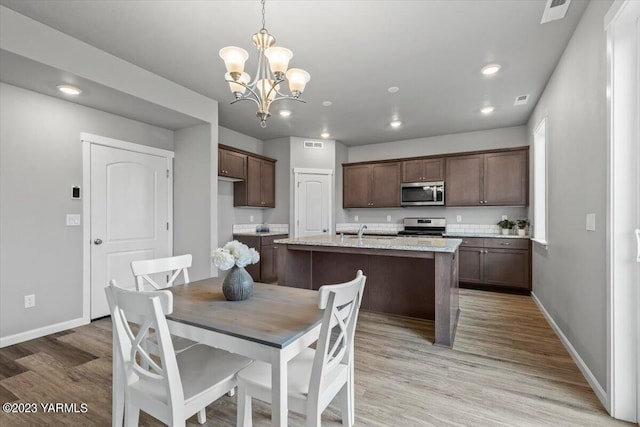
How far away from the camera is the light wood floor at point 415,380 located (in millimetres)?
1805

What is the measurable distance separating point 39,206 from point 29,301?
0.92m

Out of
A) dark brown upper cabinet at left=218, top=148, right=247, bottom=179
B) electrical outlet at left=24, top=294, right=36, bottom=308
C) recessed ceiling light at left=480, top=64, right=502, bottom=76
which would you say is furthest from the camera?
dark brown upper cabinet at left=218, top=148, right=247, bottom=179

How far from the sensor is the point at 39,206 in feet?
9.89

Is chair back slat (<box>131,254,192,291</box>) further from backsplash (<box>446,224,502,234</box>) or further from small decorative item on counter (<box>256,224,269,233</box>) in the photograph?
backsplash (<box>446,224,502,234</box>)

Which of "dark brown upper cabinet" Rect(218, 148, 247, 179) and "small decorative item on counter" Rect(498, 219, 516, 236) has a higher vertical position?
"dark brown upper cabinet" Rect(218, 148, 247, 179)

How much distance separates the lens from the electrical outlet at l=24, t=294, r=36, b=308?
2.93 m

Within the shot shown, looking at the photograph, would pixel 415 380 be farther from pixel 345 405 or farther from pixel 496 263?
pixel 496 263

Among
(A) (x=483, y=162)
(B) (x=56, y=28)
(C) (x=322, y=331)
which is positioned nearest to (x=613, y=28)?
(C) (x=322, y=331)

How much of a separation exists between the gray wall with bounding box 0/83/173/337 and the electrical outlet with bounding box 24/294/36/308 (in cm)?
3

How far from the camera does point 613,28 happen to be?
180cm

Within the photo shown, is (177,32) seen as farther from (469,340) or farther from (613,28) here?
(469,340)

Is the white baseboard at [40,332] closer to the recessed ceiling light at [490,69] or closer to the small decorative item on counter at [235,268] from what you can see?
the small decorative item on counter at [235,268]

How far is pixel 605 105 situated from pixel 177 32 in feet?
10.3

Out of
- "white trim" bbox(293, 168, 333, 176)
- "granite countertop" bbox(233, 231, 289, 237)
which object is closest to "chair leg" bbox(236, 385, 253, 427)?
"granite countertop" bbox(233, 231, 289, 237)
